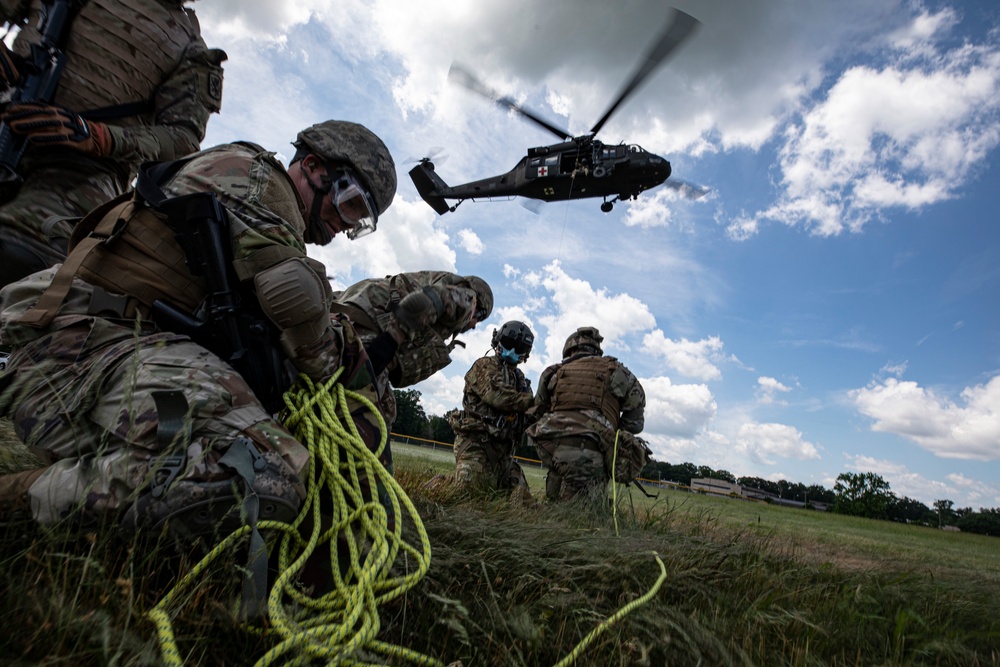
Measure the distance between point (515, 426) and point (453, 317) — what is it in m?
4.47

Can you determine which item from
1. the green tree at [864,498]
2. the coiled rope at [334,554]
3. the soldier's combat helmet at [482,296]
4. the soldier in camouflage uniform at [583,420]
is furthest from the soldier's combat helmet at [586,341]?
the green tree at [864,498]

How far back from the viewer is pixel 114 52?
2932mm

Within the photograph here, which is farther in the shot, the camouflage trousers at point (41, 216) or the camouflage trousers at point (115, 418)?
the camouflage trousers at point (41, 216)

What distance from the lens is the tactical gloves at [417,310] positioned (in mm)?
2865

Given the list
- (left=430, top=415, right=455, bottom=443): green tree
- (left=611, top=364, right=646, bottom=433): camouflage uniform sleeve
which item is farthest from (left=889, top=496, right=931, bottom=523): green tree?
(left=611, top=364, right=646, bottom=433): camouflage uniform sleeve

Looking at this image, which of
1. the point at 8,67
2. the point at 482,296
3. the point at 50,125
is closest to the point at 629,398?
the point at 482,296

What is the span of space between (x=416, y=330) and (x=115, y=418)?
5.33 feet

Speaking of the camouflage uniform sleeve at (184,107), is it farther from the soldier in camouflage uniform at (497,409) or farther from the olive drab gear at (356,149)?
the soldier in camouflage uniform at (497,409)

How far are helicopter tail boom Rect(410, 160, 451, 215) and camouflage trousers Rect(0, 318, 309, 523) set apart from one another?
70.9ft

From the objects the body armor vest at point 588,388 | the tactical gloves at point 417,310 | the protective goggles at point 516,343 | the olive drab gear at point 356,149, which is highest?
the protective goggles at point 516,343

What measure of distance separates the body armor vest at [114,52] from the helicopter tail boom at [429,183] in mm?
19926

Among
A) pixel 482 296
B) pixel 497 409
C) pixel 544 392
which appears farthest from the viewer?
pixel 497 409

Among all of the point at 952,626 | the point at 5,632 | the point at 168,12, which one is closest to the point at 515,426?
the point at 952,626

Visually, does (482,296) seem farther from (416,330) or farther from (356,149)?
(356,149)
